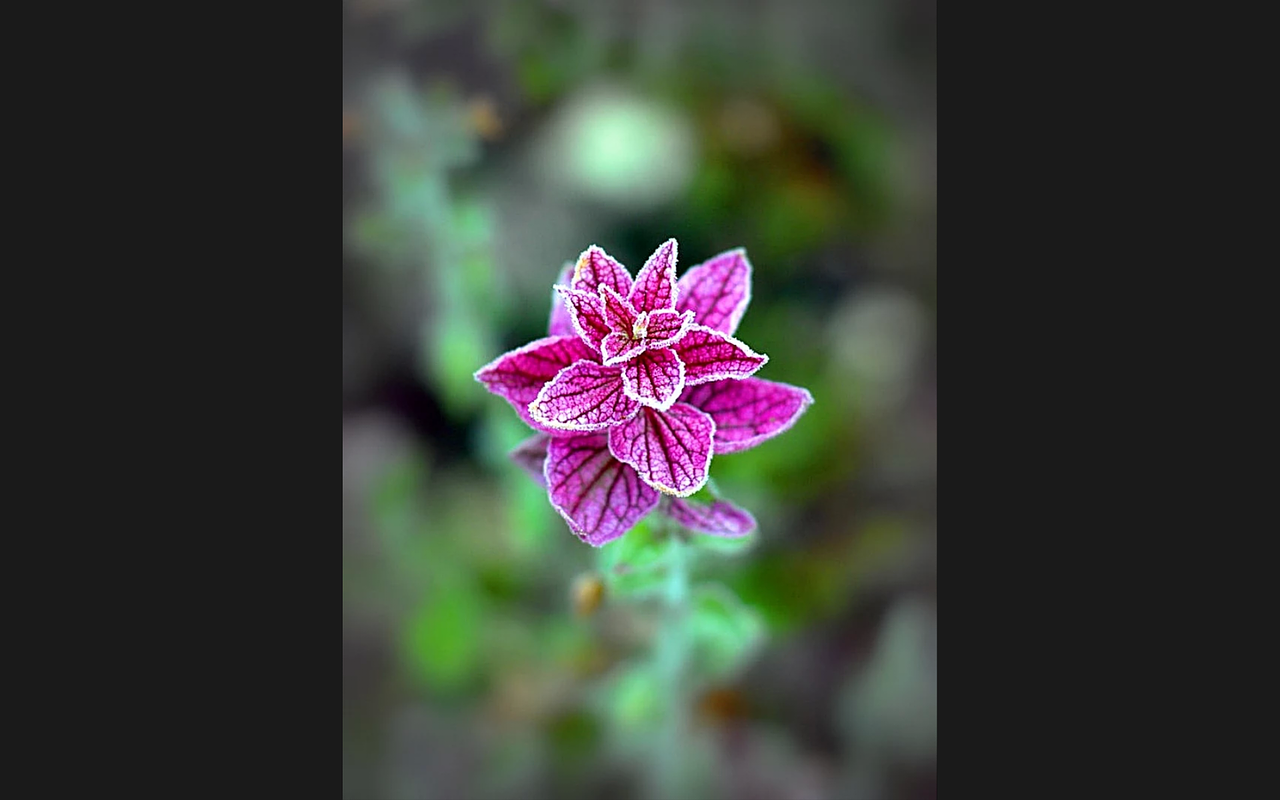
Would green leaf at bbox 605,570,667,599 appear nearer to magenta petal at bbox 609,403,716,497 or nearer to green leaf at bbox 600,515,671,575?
green leaf at bbox 600,515,671,575

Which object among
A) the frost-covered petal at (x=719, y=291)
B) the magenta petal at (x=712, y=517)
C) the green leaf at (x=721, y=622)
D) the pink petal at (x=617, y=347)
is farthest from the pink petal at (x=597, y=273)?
the green leaf at (x=721, y=622)

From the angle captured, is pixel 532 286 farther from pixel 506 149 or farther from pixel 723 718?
pixel 723 718

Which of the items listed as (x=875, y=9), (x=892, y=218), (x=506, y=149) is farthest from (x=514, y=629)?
(x=875, y=9)

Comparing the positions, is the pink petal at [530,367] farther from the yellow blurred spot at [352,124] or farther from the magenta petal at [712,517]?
the yellow blurred spot at [352,124]

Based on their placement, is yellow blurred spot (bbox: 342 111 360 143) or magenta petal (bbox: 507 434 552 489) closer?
magenta petal (bbox: 507 434 552 489)

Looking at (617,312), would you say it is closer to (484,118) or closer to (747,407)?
(747,407)

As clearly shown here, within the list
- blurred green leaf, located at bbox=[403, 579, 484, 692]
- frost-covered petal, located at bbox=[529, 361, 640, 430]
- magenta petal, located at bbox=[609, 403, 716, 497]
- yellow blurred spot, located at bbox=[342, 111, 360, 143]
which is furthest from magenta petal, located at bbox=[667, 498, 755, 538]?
yellow blurred spot, located at bbox=[342, 111, 360, 143]
